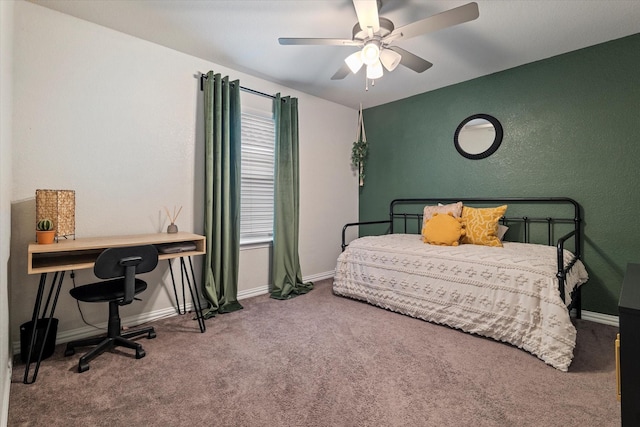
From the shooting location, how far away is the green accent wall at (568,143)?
248 cm

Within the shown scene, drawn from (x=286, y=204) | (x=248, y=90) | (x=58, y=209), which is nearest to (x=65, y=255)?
(x=58, y=209)

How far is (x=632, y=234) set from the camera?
2441mm

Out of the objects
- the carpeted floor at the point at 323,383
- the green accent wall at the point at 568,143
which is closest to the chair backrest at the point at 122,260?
the carpeted floor at the point at 323,383

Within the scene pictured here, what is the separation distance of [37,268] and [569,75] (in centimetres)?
429

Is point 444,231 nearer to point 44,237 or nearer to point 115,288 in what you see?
point 115,288

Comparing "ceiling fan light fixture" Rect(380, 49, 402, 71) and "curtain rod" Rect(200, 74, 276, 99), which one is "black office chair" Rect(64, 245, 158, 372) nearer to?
"curtain rod" Rect(200, 74, 276, 99)

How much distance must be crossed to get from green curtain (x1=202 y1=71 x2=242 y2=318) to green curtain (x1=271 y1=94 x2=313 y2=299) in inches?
19.0

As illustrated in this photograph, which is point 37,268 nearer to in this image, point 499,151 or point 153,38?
point 153,38

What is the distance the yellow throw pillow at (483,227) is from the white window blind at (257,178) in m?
2.05

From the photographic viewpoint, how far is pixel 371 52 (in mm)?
1993

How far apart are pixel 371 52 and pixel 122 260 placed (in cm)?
204

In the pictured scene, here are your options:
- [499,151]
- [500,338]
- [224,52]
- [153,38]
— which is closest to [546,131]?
[499,151]

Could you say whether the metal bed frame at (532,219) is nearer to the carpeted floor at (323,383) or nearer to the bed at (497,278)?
the bed at (497,278)

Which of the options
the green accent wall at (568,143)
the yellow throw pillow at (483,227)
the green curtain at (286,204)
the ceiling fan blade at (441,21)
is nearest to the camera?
the ceiling fan blade at (441,21)
